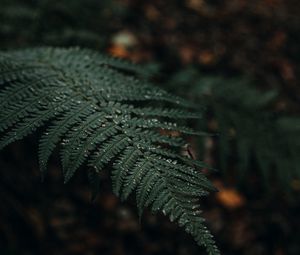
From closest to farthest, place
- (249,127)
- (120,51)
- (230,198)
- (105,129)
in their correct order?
1. (105,129)
2. (249,127)
3. (230,198)
4. (120,51)

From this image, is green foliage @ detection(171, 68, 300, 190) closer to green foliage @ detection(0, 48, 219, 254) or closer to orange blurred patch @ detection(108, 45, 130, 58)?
green foliage @ detection(0, 48, 219, 254)

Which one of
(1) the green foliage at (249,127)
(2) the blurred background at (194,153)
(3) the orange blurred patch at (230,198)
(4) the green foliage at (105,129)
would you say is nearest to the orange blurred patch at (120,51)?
(2) the blurred background at (194,153)

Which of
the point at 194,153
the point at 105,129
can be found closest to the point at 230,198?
the point at 194,153

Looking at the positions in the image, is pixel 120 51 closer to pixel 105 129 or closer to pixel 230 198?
pixel 230 198

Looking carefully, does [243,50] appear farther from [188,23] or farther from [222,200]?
[222,200]

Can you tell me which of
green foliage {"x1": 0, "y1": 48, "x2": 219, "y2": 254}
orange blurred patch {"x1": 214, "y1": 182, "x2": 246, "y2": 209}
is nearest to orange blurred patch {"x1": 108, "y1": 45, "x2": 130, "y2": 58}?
orange blurred patch {"x1": 214, "y1": 182, "x2": 246, "y2": 209}

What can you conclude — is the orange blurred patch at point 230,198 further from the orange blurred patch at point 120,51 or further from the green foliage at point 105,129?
the green foliage at point 105,129
